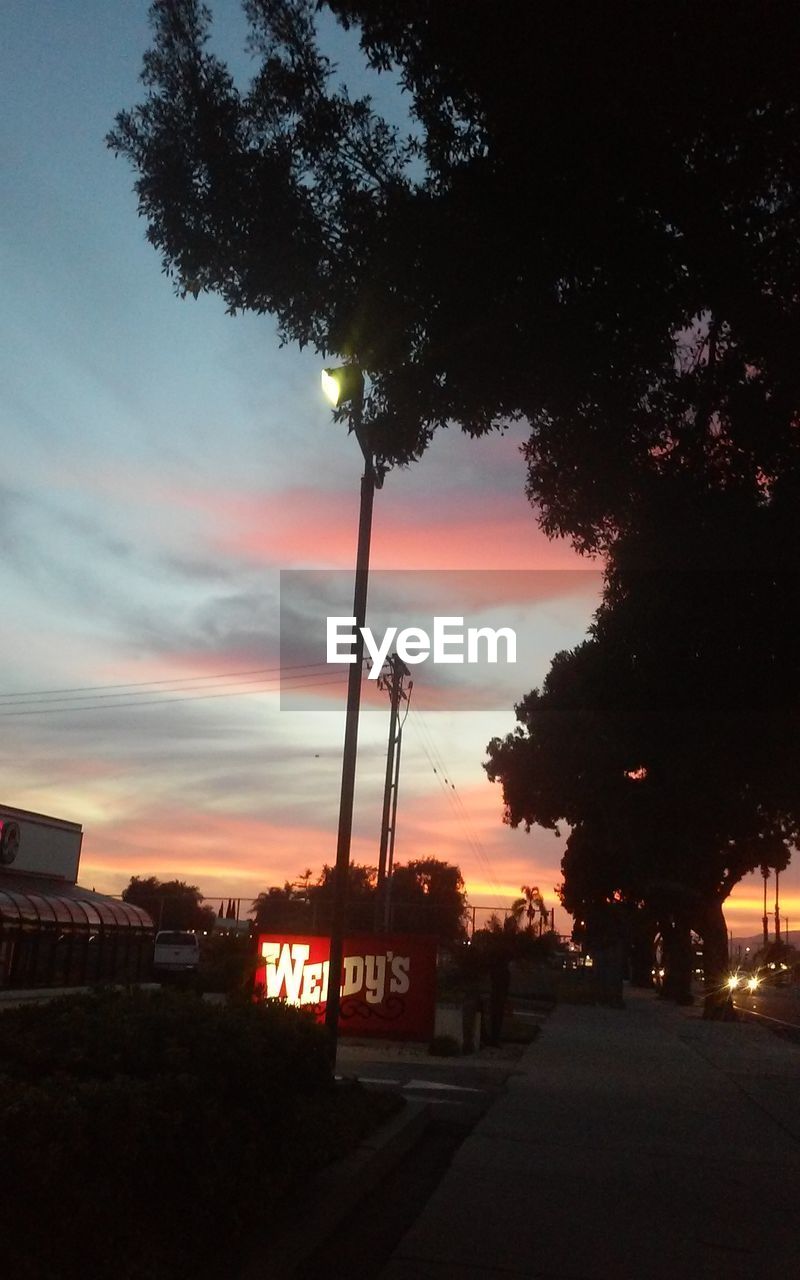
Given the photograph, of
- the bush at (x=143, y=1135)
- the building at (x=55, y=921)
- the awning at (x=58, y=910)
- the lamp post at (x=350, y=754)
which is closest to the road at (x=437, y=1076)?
the lamp post at (x=350, y=754)

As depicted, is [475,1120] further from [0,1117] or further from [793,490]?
[0,1117]

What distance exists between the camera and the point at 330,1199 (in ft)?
24.3

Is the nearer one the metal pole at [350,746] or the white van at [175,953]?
the metal pole at [350,746]

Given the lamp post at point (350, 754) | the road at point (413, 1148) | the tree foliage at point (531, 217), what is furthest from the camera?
the lamp post at point (350, 754)

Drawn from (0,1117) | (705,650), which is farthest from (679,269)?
(0,1117)

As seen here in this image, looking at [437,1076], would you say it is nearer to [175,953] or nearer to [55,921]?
[55,921]

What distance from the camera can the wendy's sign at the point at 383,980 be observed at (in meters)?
20.5

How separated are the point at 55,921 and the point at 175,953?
12.2 m

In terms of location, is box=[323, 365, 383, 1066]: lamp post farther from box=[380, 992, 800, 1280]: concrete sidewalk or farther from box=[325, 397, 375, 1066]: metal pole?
box=[380, 992, 800, 1280]: concrete sidewalk

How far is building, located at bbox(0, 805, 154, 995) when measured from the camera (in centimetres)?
3300

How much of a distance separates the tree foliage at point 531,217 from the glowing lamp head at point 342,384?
192 mm

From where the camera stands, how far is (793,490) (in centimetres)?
1109

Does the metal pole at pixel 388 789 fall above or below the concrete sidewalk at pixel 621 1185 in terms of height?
above

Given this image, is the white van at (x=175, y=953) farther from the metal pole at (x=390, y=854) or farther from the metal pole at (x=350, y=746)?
the metal pole at (x=350, y=746)
